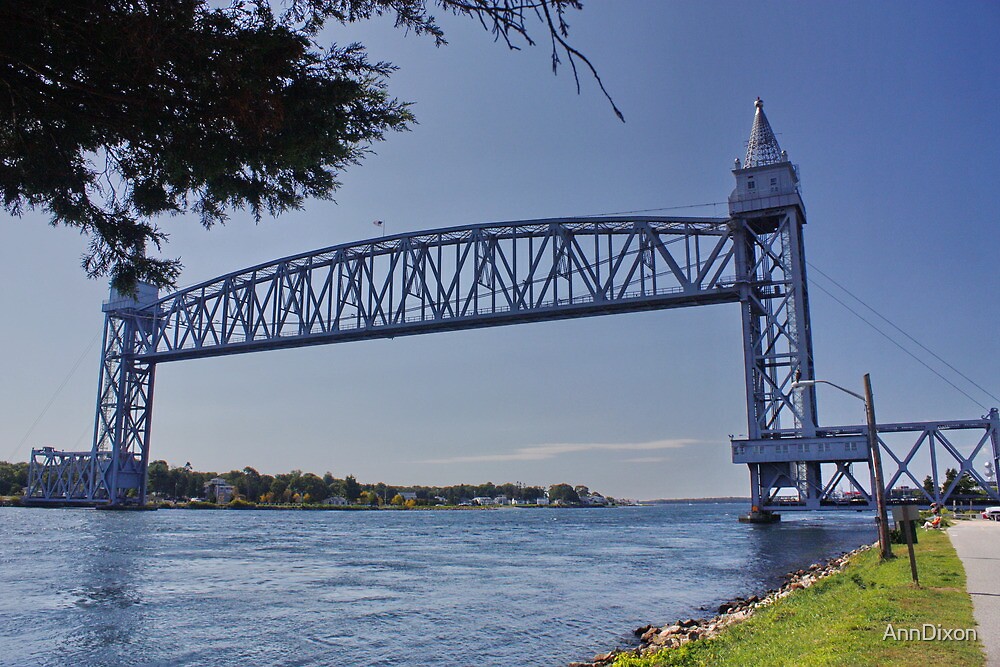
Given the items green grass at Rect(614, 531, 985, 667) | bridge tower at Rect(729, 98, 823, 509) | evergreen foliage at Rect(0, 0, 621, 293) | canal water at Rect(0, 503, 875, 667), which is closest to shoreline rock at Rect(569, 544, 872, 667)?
green grass at Rect(614, 531, 985, 667)

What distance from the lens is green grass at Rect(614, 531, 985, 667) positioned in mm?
8686

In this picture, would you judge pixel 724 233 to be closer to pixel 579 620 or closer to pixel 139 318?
pixel 579 620

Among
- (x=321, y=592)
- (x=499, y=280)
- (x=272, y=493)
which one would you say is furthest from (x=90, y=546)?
(x=272, y=493)

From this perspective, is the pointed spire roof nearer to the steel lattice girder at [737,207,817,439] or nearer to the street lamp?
the steel lattice girder at [737,207,817,439]

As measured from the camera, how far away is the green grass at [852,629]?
8686 millimetres

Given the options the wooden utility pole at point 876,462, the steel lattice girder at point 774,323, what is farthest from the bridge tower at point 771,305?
the wooden utility pole at point 876,462

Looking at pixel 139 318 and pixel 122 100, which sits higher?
pixel 139 318

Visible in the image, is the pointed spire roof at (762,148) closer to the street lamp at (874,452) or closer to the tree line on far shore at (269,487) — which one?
the street lamp at (874,452)

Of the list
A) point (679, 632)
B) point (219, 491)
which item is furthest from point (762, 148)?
point (219, 491)

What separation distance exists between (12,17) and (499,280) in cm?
5907

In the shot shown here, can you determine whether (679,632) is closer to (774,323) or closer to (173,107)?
(173,107)

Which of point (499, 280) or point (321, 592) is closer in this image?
point (321, 592)

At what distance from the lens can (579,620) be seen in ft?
64.2

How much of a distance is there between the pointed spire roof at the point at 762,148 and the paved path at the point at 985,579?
39.3 meters
